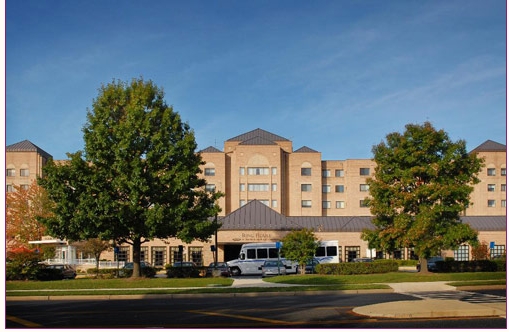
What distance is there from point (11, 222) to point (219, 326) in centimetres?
5366

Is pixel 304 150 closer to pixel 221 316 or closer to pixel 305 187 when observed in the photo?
pixel 305 187

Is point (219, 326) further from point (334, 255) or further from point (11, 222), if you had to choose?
point (11, 222)

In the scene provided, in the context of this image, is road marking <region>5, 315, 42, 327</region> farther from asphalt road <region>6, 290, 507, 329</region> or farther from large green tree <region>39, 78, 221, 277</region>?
large green tree <region>39, 78, 221, 277</region>

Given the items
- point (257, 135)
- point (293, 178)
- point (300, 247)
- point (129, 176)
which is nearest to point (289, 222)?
point (300, 247)

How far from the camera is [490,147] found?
101312mm

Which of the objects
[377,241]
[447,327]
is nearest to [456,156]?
[377,241]

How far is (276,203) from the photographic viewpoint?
309 ft

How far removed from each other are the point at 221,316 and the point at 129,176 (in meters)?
20.5

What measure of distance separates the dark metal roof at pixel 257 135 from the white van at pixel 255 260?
49435 millimetres

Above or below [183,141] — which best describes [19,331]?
below

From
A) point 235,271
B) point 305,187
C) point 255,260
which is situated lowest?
point 235,271

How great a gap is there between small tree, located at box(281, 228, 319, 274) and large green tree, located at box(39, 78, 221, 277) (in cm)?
918

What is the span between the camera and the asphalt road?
52.3 ft

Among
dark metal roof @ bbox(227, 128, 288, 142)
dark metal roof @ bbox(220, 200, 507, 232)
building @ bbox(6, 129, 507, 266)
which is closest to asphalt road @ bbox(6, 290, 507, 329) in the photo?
dark metal roof @ bbox(220, 200, 507, 232)
